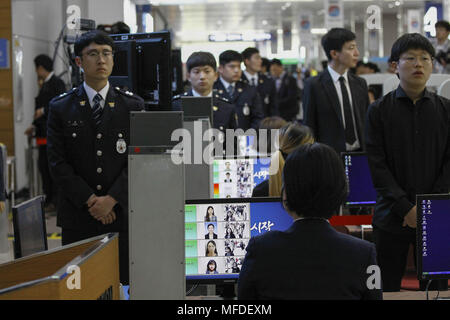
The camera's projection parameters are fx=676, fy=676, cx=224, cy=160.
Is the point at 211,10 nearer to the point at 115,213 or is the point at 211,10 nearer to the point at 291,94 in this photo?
the point at 291,94

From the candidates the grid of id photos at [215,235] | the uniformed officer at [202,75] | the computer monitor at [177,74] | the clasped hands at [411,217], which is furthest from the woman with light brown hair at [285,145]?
the computer monitor at [177,74]

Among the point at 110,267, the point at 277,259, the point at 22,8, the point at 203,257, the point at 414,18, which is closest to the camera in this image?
the point at 277,259

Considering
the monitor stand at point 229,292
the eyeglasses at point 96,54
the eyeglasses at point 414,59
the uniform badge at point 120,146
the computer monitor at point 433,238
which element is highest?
the eyeglasses at point 96,54

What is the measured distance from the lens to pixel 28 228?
275cm

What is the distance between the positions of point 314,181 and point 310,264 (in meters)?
0.22

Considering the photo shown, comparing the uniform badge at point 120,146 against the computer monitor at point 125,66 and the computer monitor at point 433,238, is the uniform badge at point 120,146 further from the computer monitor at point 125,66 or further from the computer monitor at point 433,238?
the computer monitor at point 433,238

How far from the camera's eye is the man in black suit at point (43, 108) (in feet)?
28.7

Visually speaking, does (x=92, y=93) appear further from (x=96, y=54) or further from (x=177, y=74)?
(x=177, y=74)

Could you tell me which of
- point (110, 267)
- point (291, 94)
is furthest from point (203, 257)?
point (291, 94)

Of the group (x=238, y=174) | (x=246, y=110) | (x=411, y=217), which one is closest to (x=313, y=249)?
(x=411, y=217)

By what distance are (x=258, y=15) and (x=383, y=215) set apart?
23.6 m

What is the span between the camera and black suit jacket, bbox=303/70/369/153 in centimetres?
506

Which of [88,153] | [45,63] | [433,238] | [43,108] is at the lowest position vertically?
[433,238]

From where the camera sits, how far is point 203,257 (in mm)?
2799
